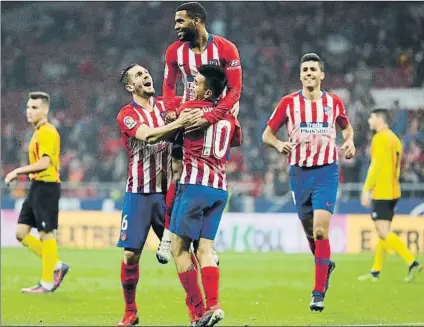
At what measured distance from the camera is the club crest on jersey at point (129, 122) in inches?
293

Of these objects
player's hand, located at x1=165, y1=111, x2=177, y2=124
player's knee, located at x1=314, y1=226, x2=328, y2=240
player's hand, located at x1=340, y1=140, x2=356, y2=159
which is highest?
player's hand, located at x1=165, y1=111, x2=177, y2=124

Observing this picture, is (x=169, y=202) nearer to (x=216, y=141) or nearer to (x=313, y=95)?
(x=216, y=141)

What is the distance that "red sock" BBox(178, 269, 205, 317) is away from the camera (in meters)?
7.16

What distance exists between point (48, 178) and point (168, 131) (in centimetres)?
412

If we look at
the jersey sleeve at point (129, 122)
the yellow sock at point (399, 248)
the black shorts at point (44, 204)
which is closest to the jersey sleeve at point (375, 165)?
the yellow sock at point (399, 248)

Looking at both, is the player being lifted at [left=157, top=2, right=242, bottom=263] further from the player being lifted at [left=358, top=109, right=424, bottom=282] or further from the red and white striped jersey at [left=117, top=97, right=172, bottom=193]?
the player being lifted at [left=358, top=109, right=424, bottom=282]

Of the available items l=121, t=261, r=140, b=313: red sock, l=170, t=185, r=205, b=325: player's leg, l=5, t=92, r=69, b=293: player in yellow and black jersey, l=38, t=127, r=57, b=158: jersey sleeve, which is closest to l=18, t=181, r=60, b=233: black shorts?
l=5, t=92, r=69, b=293: player in yellow and black jersey

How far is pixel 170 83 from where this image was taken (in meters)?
7.80

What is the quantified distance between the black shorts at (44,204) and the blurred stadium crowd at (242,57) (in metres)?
9.49

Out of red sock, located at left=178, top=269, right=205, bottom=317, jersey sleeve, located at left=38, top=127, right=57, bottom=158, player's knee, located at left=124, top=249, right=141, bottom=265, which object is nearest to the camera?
red sock, located at left=178, top=269, right=205, bottom=317

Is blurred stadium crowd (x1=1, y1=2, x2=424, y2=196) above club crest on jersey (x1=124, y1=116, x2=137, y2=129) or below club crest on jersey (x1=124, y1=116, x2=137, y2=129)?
above

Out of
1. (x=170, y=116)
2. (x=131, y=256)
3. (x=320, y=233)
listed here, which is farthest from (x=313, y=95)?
(x=131, y=256)

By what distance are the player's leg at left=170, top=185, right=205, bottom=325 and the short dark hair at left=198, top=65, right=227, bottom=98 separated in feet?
2.48

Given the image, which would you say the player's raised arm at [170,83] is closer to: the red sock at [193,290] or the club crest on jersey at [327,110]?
the red sock at [193,290]
